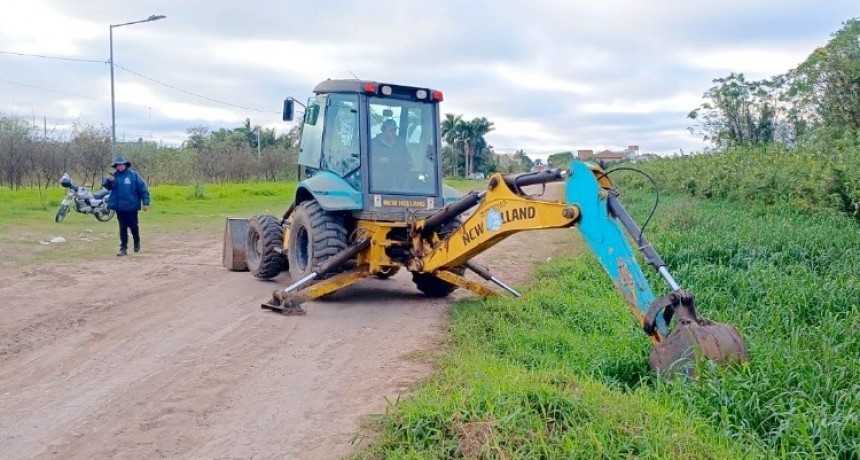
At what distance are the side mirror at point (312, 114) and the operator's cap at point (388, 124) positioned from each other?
3.25 ft

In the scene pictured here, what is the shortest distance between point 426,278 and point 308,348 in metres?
2.72

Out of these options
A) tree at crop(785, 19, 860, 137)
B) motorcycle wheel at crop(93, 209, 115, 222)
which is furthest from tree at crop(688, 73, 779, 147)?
motorcycle wheel at crop(93, 209, 115, 222)

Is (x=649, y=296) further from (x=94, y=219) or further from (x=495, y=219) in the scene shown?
(x=94, y=219)

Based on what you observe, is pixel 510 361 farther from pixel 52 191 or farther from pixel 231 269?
pixel 52 191

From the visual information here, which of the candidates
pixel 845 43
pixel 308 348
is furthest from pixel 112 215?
pixel 845 43

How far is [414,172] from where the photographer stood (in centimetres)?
965

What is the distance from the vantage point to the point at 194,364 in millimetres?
6461

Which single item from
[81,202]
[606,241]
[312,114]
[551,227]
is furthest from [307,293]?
[81,202]

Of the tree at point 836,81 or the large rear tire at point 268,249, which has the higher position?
the tree at point 836,81

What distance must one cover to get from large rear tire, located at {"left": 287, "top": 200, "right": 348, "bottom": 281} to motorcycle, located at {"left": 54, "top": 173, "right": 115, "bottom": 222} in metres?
10.7

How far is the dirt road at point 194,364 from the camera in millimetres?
4863

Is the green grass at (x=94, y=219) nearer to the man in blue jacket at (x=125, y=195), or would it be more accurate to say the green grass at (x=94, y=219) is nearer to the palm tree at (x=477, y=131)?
the man in blue jacket at (x=125, y=195)

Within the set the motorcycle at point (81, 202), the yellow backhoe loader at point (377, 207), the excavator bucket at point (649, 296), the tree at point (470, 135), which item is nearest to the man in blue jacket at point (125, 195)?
the yellow backhoe loader at point (377, 207)

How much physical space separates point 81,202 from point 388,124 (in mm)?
12178
